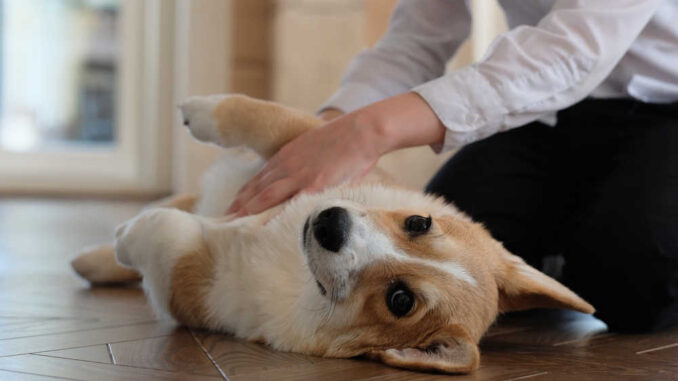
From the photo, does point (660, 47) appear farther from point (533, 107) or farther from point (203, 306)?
point (203, 306)

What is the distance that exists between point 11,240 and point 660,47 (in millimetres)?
2303

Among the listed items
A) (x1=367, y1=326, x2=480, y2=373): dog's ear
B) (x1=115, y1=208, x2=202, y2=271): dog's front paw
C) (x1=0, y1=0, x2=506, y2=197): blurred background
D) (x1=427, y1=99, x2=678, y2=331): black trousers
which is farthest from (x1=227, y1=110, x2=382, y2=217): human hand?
(x1=0, y1=0, x2=506, y2=197): blurred background

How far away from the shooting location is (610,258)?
1.79m

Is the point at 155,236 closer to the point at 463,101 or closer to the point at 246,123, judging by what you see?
the point at 246,123

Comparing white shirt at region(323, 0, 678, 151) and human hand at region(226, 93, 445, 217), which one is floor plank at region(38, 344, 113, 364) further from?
white shirt at region(323, 0, 678, 151)

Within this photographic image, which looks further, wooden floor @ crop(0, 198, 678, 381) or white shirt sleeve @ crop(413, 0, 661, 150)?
white shirt sleeve @ crop(413, 0, 661, 150)

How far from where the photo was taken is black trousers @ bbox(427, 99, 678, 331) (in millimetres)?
1723

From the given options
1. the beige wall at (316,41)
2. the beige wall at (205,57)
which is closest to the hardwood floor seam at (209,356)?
the beige wall at (316,41)

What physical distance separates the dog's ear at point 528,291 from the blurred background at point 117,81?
3412mm

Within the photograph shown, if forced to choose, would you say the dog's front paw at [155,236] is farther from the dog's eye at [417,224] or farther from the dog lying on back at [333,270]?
the dog's eye at [417,224]

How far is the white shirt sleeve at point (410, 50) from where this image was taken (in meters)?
2.10

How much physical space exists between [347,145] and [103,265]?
2.73 feet

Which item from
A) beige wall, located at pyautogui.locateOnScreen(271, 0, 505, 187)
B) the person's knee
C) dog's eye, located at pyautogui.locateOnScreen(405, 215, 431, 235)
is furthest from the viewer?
beige wall, located at pyautogui.locateOnScreen(271, 0, 505, 187)

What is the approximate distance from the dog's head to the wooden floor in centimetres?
5
